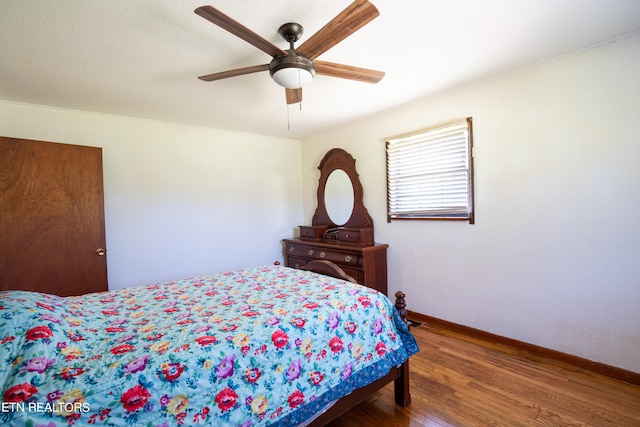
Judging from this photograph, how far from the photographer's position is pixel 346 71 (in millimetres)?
1827

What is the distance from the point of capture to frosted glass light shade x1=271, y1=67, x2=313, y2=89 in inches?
63.9

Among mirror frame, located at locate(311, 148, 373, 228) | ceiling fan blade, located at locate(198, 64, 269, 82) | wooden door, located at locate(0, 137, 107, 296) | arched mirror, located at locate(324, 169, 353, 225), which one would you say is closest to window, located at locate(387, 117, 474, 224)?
mirror frame, located at locate(311, 148, 373, 228)

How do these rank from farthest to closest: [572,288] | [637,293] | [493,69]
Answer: [493,69] → [572,288] → [637,293]

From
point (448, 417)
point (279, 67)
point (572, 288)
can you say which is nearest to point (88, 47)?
point (279, 67)

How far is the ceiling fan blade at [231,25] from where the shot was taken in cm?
120

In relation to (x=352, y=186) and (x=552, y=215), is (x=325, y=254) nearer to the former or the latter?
(x=352, y=186)

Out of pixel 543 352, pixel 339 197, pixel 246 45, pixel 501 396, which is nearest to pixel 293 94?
pixel 246 45

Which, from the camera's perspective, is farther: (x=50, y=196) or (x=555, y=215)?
(x=50, y=196)

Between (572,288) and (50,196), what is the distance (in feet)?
14.2

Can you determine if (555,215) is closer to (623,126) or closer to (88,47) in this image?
(623,126)

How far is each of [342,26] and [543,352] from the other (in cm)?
271

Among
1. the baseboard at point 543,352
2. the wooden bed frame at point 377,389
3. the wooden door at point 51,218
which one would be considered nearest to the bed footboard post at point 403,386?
the wooden bed frame at point 377,389

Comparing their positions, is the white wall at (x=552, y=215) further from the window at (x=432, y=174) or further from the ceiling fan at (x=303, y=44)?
the ceiling fan at (x=303, y=44)

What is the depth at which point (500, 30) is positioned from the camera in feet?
5.77
